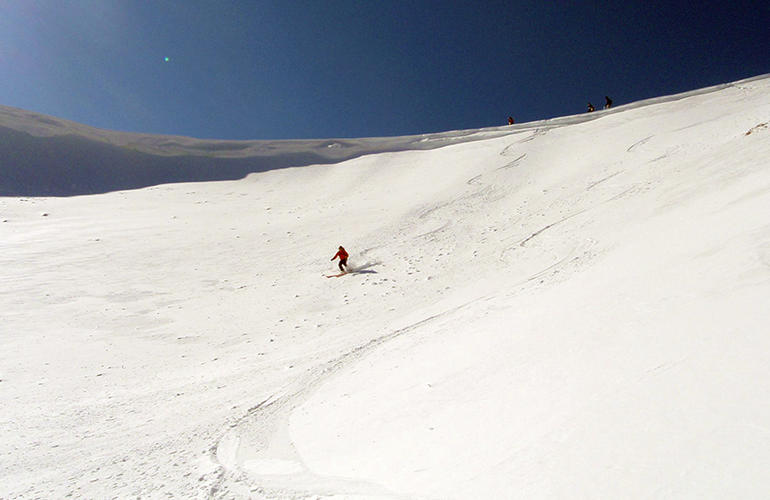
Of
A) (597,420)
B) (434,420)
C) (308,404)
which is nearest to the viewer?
(597,420)

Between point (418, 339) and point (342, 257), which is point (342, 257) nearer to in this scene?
point (342, 257)

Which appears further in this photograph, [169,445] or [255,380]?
[255,380]

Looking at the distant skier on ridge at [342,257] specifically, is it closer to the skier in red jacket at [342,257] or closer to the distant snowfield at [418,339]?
the skier in red jacket at [342,257]

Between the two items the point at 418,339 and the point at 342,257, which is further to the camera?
the point at 342,257

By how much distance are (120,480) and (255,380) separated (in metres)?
1.89

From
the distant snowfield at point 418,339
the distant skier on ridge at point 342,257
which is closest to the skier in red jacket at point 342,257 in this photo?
the distant skier on ridge at point 342,257

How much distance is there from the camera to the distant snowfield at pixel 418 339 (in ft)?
7.72

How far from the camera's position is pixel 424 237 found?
1089 cm

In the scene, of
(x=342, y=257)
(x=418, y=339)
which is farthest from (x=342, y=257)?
(x=418, y=339)

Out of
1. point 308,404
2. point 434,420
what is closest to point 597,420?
point 434,420

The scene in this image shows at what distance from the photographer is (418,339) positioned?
18.0 feet

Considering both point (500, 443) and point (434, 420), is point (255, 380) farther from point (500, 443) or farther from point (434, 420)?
point (500, 443)

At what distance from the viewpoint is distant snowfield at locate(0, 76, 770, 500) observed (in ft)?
7.72

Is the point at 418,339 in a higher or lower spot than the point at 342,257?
lower
